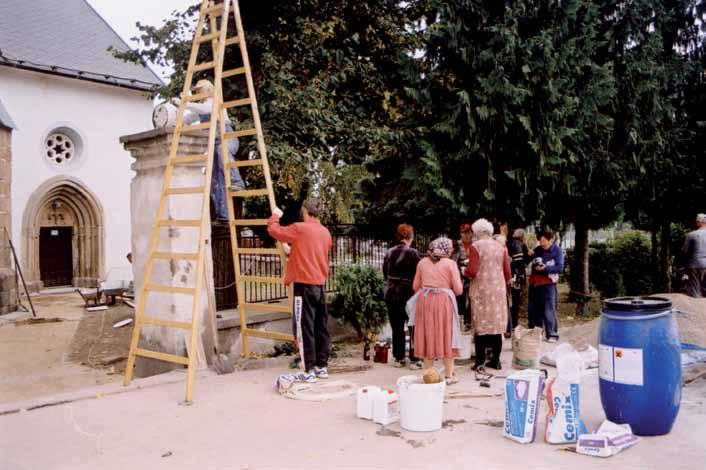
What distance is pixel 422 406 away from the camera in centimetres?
513

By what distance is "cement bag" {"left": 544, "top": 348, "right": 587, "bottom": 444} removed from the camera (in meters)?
4.81

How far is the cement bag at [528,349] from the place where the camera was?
24.5ft

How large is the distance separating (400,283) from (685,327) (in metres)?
3.58

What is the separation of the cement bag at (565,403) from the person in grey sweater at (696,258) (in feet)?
27.5

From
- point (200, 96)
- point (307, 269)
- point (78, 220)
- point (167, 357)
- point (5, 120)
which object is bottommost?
point (167, 357)

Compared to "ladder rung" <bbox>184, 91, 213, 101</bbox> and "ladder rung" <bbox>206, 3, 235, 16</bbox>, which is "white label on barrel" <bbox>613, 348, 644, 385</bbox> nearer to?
"ladder rung" <bbox>184, 91, 213, 101</bbox>

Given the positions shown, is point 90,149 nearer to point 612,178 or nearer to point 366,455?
point 612,178

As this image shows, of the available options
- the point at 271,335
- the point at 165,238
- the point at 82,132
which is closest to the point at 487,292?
the point at 271,335

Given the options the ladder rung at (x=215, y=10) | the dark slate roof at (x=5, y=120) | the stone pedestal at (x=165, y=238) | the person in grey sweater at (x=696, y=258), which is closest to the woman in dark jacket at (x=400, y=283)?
the stone pedestal at (x=165, y=238)

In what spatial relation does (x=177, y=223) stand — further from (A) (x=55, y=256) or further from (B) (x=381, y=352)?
(A) (x=55, y=256)

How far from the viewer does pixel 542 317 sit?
9469 millimetres

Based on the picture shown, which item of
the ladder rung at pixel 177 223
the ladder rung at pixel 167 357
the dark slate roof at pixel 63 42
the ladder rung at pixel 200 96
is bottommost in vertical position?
the ladder rung at pixel 167 357

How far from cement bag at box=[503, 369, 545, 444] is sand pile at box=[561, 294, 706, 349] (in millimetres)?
3693

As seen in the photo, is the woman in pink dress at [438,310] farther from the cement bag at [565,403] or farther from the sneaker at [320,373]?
the cement bag at [565,403]
